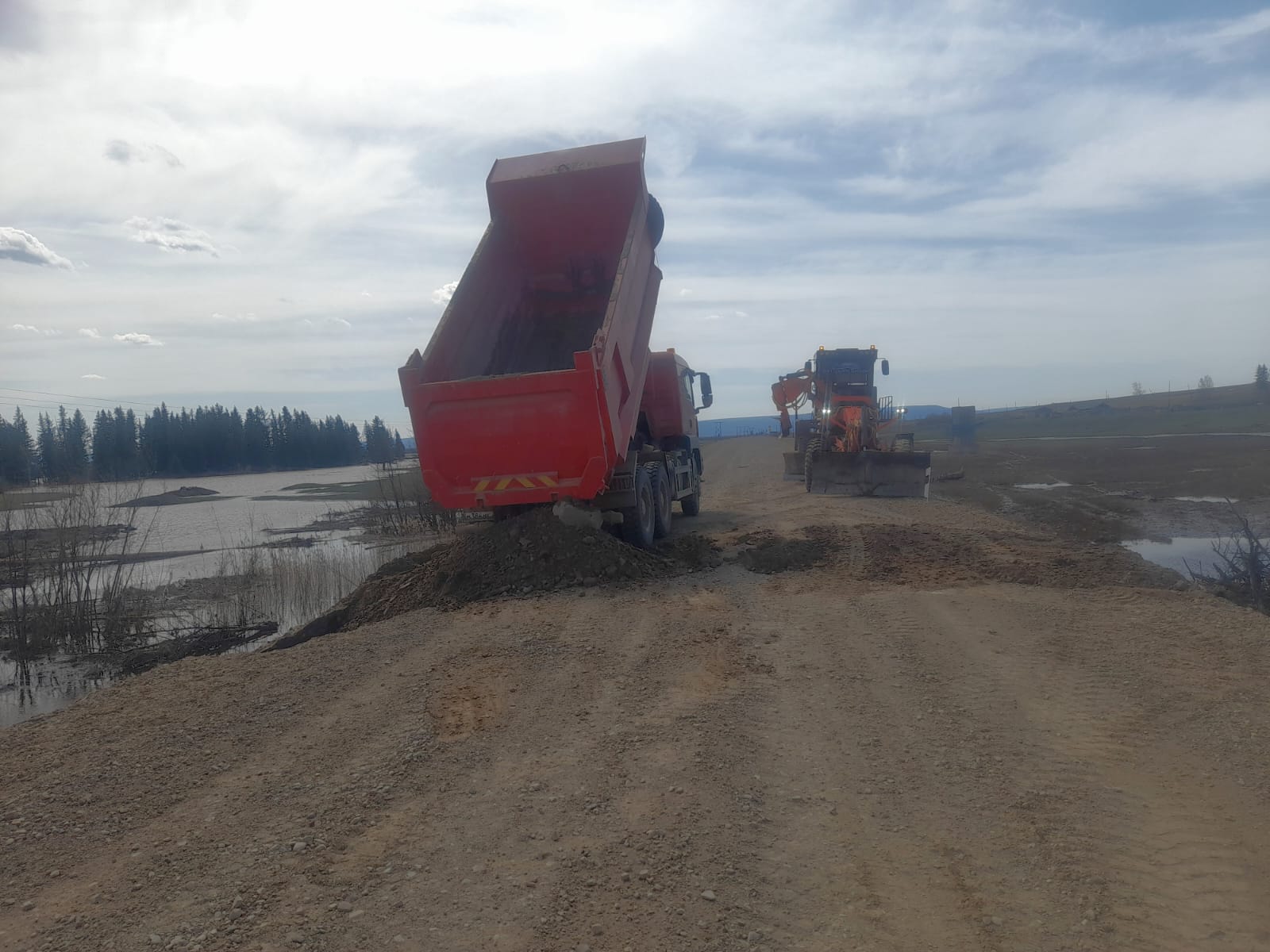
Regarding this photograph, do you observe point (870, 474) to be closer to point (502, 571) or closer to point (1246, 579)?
point (1246, 579)

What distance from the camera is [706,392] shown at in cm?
1641

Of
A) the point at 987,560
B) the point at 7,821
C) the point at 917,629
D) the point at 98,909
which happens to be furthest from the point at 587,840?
the point at 987,560

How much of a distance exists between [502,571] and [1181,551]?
9.50m

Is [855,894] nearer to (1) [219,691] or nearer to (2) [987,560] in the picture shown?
(1) [219,691]

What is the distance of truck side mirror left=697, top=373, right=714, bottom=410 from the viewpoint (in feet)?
53.5

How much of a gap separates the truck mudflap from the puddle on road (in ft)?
16.9

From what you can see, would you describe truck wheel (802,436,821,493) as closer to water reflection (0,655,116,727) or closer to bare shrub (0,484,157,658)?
bare shrub (0,484,157,658)

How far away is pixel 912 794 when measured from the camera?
13.0 ft

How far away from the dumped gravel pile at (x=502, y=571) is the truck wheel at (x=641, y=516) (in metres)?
0.61

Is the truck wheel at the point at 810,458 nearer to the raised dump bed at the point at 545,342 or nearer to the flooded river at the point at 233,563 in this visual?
the raised dump bed at the point at 545,342

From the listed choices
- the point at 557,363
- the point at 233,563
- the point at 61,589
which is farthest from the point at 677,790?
the point at 233,563

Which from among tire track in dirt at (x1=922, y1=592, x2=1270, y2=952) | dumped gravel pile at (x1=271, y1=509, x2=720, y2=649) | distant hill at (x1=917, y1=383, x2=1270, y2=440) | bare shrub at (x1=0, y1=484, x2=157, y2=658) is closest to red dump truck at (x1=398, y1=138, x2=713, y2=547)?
dumped gravel pile at (x1=271, y1=509, x2=720, y2=649)

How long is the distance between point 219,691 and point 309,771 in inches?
74.7

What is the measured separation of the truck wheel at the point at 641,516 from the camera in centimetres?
1034
